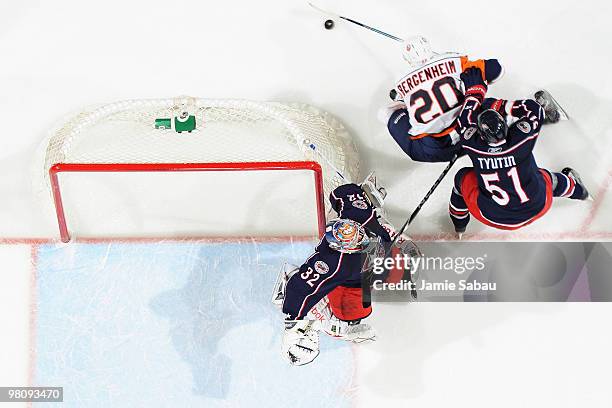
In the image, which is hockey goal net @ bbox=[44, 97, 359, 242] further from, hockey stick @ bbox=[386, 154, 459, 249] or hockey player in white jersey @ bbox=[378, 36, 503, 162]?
hockey player in white jersey @ bbox=[378, 36, 503, 162]

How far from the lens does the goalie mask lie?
10.1 ft

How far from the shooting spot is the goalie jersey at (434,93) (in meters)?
3.32

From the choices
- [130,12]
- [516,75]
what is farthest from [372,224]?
[130,12]

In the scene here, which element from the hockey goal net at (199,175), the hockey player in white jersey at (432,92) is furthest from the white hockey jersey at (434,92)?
the hockey goal net at (199,175)

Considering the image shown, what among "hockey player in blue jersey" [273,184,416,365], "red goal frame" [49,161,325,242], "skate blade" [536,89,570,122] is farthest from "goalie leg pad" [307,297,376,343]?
"skate blade" [536,89,570,122]

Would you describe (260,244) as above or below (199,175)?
below

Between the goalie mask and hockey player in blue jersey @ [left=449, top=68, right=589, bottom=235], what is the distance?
58 cm

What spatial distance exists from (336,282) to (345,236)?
0.77 ft

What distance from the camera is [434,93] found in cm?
331

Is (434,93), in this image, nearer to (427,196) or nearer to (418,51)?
(418,51)

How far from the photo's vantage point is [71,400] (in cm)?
375

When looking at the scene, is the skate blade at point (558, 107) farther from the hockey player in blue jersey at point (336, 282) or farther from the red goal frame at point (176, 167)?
the red goal frame at point (176, 167)

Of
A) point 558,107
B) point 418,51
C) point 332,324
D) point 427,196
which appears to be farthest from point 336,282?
point 558,107

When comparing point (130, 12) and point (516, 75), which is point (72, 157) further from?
point (516, 75)
